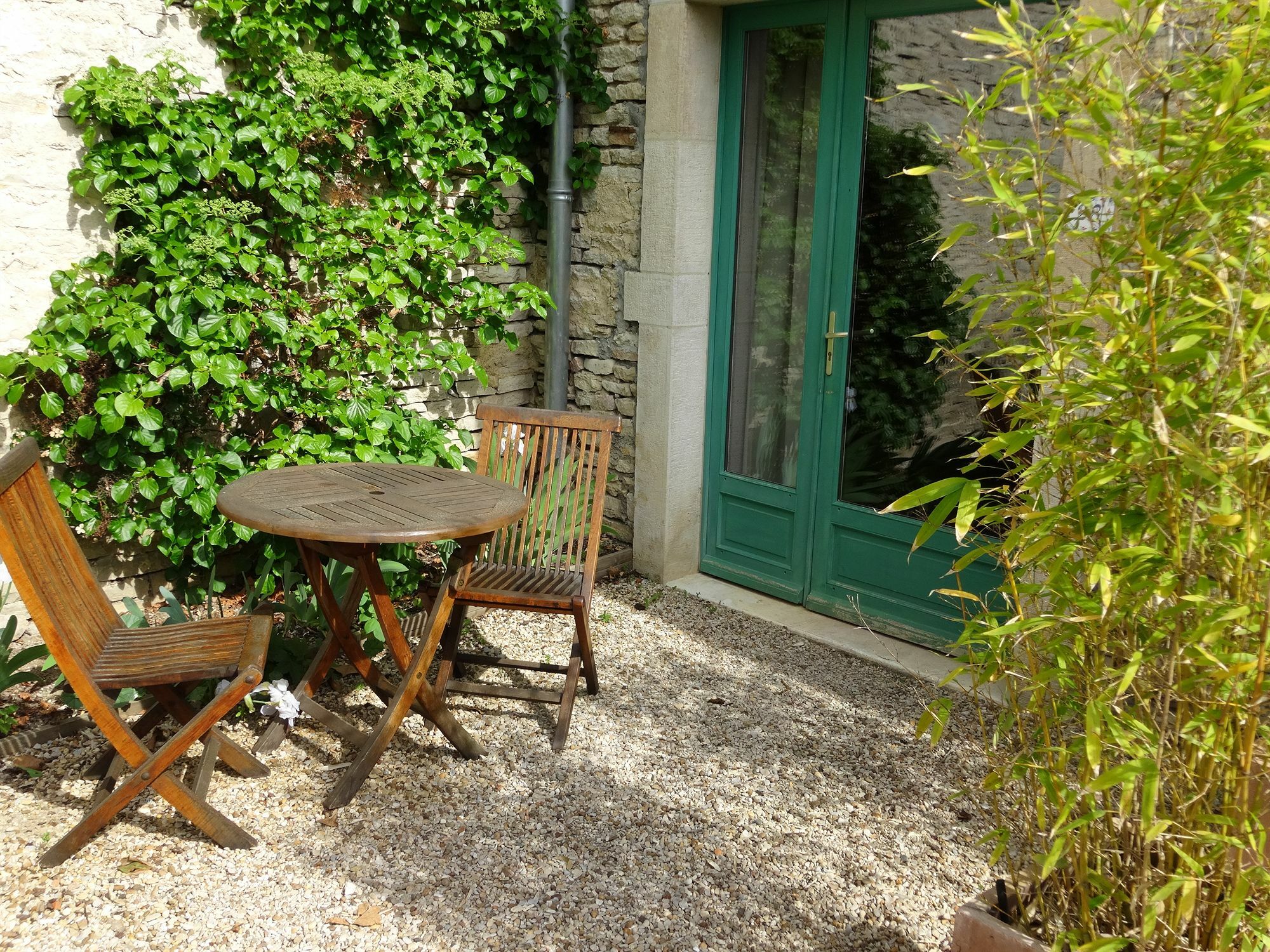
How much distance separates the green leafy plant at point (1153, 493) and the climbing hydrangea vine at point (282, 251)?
3.08m

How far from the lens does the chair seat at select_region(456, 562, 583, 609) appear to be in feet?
12.1

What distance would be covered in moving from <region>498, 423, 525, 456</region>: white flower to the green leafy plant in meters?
2.34

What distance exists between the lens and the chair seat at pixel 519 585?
3695mm

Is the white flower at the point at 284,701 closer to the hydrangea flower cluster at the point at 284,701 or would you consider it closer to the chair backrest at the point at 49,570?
the hydrangea flower cluster at the point at 284,701

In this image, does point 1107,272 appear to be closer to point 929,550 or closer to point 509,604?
point 509,604

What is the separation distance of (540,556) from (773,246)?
1890 mm

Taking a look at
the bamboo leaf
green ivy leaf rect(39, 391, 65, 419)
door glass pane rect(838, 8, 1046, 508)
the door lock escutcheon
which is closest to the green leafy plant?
the bamboo leaf

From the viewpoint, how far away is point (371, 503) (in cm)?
342

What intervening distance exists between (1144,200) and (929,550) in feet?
9.65

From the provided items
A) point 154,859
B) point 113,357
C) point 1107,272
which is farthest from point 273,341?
point 1107,272

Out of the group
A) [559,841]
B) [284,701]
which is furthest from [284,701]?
[559,841]

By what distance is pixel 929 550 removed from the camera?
4.56 m

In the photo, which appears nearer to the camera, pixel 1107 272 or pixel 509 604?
pixel 1107 272

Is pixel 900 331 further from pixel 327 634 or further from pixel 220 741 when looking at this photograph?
pixel 220 741
